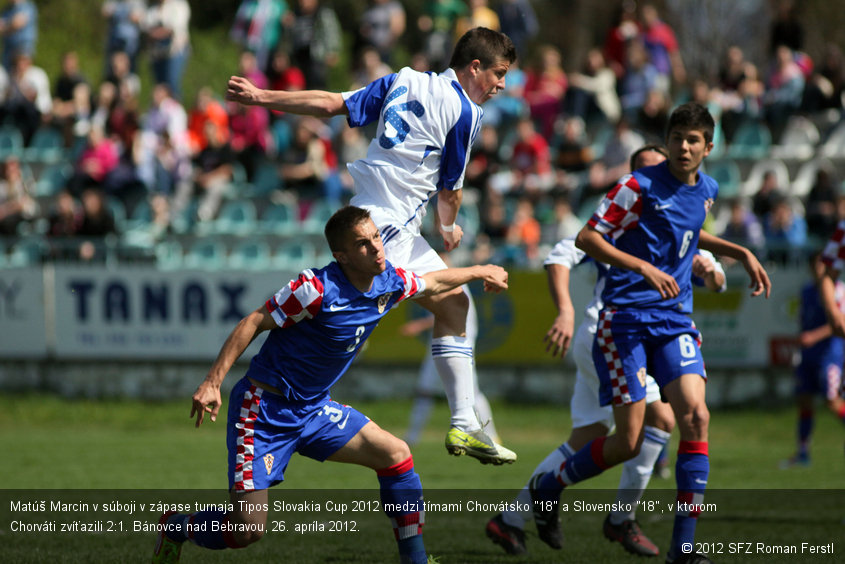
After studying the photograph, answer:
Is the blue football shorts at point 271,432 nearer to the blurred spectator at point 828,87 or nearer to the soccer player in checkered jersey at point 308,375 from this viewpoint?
the soccer player in checkered jersey at point 308,375

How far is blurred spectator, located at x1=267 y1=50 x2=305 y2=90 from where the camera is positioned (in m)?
17.0

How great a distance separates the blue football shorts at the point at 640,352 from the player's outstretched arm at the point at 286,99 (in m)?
2.03

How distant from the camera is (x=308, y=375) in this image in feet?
17.6

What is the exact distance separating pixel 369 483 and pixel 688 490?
470 centimetres

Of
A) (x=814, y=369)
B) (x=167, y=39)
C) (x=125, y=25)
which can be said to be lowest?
(x=814, y=369)

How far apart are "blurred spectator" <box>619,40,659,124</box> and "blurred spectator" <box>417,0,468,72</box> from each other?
9.58 ft

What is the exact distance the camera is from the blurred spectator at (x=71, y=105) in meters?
18.3

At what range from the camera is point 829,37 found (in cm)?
2811

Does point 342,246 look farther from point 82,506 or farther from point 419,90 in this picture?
point 82,506

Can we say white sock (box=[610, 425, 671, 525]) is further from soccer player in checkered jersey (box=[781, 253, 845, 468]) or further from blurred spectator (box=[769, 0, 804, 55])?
blurred spectator (box=[769, 0, 804, 55])

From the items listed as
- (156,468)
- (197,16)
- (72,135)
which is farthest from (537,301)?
(197,16)

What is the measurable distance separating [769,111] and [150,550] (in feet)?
39.2

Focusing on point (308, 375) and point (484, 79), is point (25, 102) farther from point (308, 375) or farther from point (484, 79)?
point (308, 375)

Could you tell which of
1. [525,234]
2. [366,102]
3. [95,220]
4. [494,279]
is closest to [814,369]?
[525,234]
